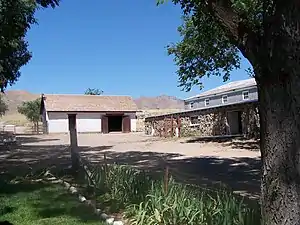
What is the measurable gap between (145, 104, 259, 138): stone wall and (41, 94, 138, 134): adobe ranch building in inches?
505

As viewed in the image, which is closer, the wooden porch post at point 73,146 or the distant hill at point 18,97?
the wooden porch post at point 73,146

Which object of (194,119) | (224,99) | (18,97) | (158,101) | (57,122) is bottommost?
(194,119)

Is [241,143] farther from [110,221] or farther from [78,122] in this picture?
[78,122]

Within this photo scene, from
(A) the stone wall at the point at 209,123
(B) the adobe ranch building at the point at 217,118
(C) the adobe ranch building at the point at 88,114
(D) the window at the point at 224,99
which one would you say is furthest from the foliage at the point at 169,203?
(C) the adobe ranch building at the point at 88,114

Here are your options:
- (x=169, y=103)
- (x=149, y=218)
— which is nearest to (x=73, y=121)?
(x=149, y=218)

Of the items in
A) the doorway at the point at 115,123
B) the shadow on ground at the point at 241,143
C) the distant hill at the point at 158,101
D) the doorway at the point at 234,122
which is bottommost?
the shadow on ground at the point at 241,143

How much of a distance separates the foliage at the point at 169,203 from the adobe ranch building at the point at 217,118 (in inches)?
875

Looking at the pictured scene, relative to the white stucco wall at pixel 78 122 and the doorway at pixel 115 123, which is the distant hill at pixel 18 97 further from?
the white stucco wall at pixel 78 122

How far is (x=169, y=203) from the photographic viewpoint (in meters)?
6.14

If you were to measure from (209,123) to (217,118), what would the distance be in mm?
1104

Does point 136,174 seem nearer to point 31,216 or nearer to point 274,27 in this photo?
point 31,216

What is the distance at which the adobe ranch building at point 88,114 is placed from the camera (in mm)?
53688

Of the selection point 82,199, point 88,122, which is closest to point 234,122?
point 88,122

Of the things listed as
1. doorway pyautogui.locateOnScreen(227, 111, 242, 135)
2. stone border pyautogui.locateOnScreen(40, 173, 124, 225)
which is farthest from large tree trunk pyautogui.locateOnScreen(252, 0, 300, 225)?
doorway pyautogui.locateOnScreen(227, 111, 242, 135)
